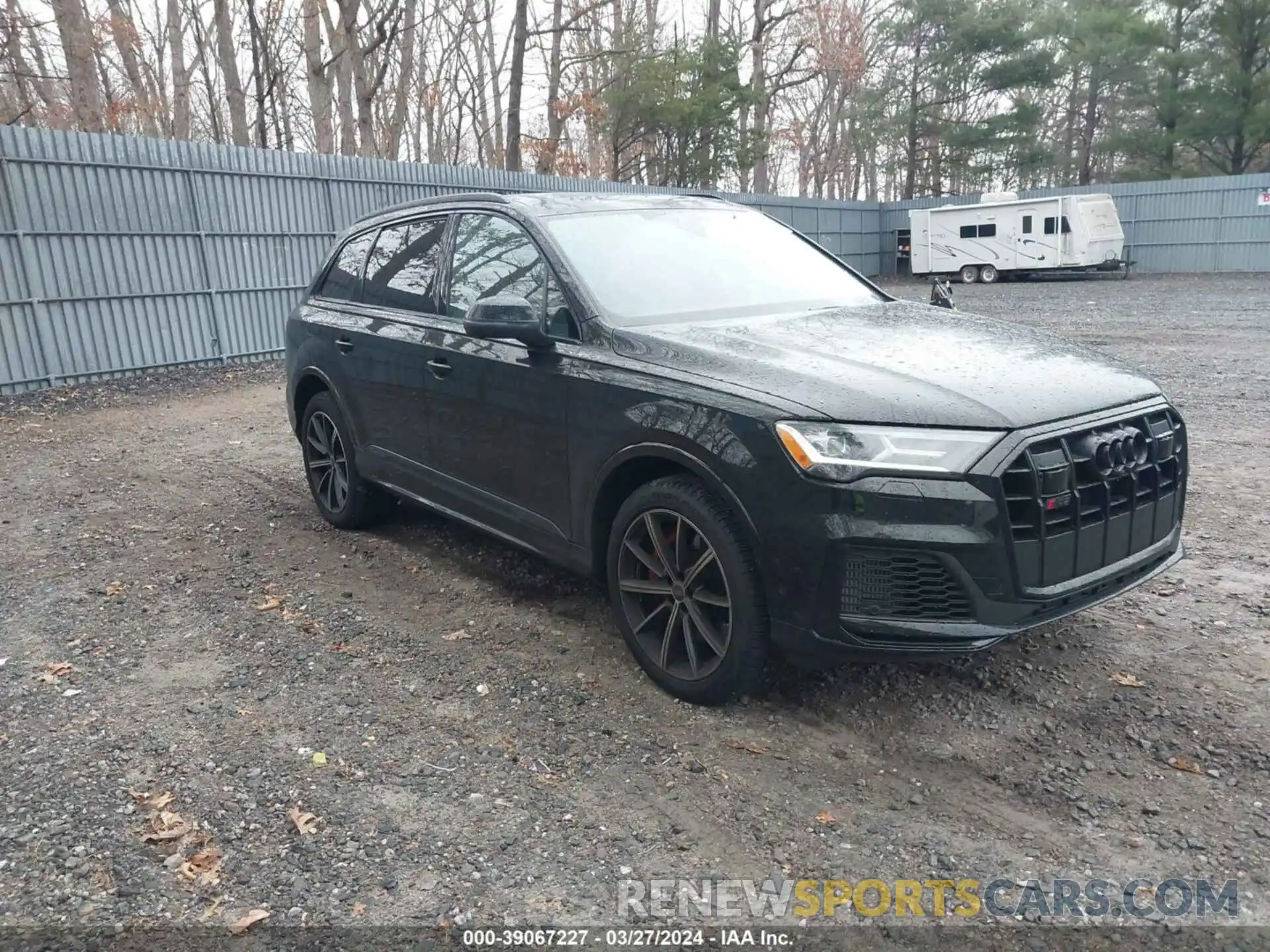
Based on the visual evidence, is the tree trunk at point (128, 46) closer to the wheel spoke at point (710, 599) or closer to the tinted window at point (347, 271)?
the tinted window at point (347, 271)

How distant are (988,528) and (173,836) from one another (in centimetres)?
259

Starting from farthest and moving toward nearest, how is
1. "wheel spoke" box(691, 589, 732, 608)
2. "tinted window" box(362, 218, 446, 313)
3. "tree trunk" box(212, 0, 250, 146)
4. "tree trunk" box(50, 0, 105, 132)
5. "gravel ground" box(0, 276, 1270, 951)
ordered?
1. "tree trunk" box(212, 0, 250, 146)
2. "tree trunk" box(50, 0, 105, 132)
3. "tinted window" box(362, 218, 446, 313)
4. "wheel spoke" box(691, 589, 732, 608)
5. "gravel ground" box(0, 276, 1270, 951)

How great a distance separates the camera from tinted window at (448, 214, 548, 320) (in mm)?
4078

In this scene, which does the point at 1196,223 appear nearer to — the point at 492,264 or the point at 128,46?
the point at 492,264

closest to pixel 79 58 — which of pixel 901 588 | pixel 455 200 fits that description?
pixel 455 200

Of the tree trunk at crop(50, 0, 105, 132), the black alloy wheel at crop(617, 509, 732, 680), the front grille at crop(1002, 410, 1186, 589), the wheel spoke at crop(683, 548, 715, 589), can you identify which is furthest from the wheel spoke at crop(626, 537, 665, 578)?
the tree trunk at crop(50, 0, 105, 132)

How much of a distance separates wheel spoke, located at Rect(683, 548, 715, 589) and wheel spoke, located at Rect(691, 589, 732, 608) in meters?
0.04

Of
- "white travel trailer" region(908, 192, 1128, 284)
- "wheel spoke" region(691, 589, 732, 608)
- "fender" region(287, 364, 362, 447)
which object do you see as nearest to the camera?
"wheel spoke" region(691, 589, 732, 608)

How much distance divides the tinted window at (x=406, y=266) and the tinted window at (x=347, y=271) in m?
0.11

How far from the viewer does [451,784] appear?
3074 mm

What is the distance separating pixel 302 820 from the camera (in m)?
2.90

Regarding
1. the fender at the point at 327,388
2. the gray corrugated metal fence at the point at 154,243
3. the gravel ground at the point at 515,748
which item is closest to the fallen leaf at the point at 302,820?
the gravel ground at the point at 515,748

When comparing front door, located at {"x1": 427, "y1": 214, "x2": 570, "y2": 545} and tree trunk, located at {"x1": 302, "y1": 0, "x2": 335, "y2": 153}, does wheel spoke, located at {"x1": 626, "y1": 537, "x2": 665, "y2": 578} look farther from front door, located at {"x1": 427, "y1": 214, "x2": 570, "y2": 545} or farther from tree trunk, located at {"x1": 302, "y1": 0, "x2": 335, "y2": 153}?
tree trunk, located at {"x1": 302, "y1": 0, "x2": 335, "y2": 153}

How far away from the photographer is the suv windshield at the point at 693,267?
12.8 feet
